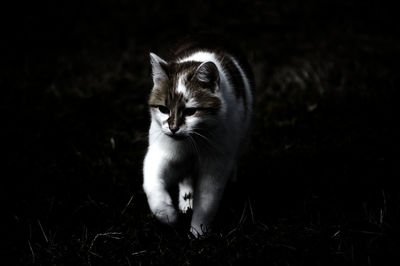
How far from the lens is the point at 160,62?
8.33ft

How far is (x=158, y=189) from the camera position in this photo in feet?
8.46

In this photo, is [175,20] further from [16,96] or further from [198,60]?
[198,60]

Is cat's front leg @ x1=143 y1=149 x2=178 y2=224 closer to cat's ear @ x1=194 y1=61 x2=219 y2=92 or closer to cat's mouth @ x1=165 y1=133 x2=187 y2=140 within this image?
cat's mouth @ x1=165 y1=133 x2=187 y2=140

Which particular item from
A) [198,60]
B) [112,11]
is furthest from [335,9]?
[198,60]

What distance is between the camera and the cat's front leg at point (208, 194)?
8.52 ft

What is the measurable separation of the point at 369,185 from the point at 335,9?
182 inches

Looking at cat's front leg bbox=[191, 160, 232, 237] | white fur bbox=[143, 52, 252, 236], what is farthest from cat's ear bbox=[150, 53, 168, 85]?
cat's front leg bbox=[191, 160, 232, 237]

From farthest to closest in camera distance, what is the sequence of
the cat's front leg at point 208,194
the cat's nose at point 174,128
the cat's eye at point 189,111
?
the cat's front leg at point 208,194 < the cat's eye at point 189,111 < the cat's nose at point 174,128

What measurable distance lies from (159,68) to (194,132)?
1.49 ft

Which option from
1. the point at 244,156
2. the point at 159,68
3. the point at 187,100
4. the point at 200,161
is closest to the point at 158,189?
the point at 200,161

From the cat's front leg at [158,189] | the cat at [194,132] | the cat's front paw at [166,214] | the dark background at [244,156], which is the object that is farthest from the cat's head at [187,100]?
the dark background at [244,156]

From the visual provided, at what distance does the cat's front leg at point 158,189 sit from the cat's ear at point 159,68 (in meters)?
0.46

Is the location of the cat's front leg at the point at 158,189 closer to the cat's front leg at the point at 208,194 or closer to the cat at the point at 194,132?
the cat at the point at 194,132

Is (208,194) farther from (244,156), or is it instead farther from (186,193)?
(244,156)
